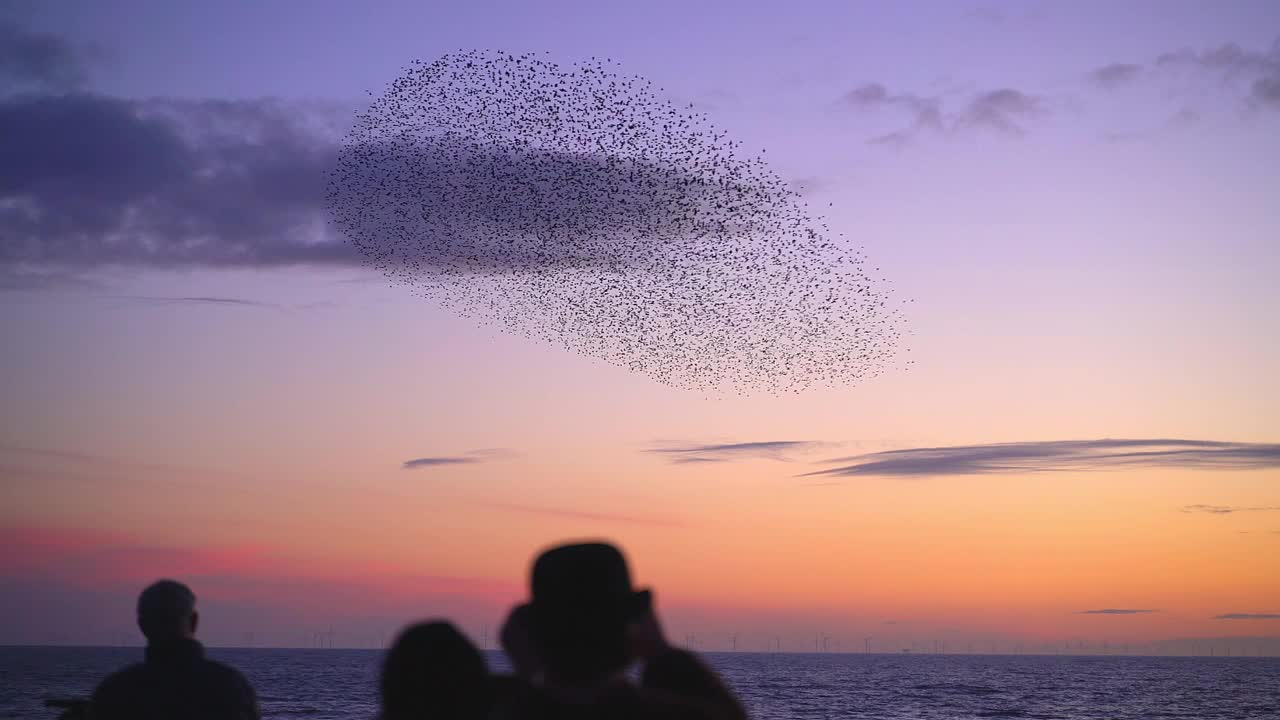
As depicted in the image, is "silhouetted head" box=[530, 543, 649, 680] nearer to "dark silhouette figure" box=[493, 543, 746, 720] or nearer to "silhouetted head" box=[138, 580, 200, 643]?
"dark silhouette figure" box=[493, 543, 746, 720]

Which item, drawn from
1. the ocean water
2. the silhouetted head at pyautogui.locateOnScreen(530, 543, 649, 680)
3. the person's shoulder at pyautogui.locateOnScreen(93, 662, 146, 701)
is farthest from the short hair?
the ocean water

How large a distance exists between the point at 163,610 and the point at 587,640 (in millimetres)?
3091

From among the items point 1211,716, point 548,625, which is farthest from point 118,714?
point 1211,716

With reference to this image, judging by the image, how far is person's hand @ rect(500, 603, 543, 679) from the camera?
3197 millimetres

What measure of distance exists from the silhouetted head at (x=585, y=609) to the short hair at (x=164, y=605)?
9.83 ft

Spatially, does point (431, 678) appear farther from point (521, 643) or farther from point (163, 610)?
point (163, 610)

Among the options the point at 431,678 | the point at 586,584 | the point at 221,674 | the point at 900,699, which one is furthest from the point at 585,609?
the point at 900,699

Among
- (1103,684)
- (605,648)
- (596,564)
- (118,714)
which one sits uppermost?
(596,564)

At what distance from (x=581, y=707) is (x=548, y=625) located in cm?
22

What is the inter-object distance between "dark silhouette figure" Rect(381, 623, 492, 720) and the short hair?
2212mm

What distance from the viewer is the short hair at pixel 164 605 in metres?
5.46

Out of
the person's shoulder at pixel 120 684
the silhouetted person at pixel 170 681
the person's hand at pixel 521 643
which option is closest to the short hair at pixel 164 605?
the silhouetted person at pixel 170 681

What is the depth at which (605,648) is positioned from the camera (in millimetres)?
3117

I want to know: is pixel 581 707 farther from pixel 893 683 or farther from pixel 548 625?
pixel 893 683
